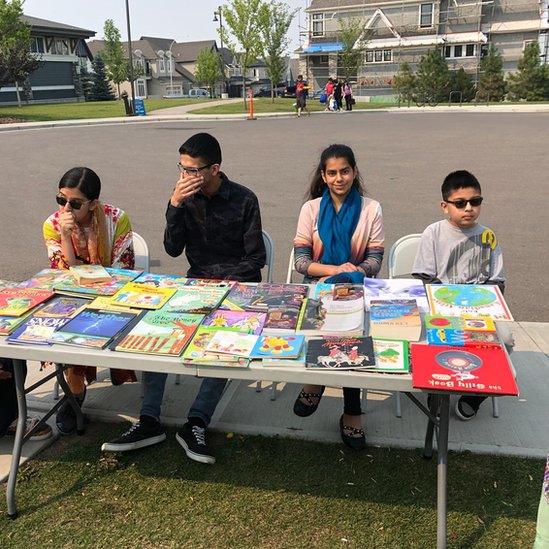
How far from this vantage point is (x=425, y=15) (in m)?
49.2

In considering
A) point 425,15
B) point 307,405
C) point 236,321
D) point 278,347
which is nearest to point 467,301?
point 278,347

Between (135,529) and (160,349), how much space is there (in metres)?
0.93

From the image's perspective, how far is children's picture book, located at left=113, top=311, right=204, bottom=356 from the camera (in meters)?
2.31

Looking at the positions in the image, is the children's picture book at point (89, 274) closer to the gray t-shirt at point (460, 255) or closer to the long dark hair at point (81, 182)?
the long dark hair at point (81, 182)

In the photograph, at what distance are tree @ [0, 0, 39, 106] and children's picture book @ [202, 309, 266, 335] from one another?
33.5m

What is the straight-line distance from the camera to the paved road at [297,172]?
656 cm

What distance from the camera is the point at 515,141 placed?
15461 mm

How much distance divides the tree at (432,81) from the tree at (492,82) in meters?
2.58

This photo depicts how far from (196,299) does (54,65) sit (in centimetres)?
5927

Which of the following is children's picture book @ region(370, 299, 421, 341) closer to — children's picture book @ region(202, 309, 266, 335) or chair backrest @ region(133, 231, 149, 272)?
children's picture book @ region(202, 309, 266, 335)

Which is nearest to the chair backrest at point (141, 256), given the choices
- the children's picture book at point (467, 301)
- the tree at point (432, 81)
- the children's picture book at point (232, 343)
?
the children's picture book at point (232, 343)

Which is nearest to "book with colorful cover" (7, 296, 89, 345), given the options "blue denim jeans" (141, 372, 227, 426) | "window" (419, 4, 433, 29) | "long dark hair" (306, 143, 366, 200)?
"blue denim jeans" (141, 372, 227, 426)

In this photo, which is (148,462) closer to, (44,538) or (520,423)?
(44,538)

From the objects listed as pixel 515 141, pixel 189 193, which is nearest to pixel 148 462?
pixel 189 193
